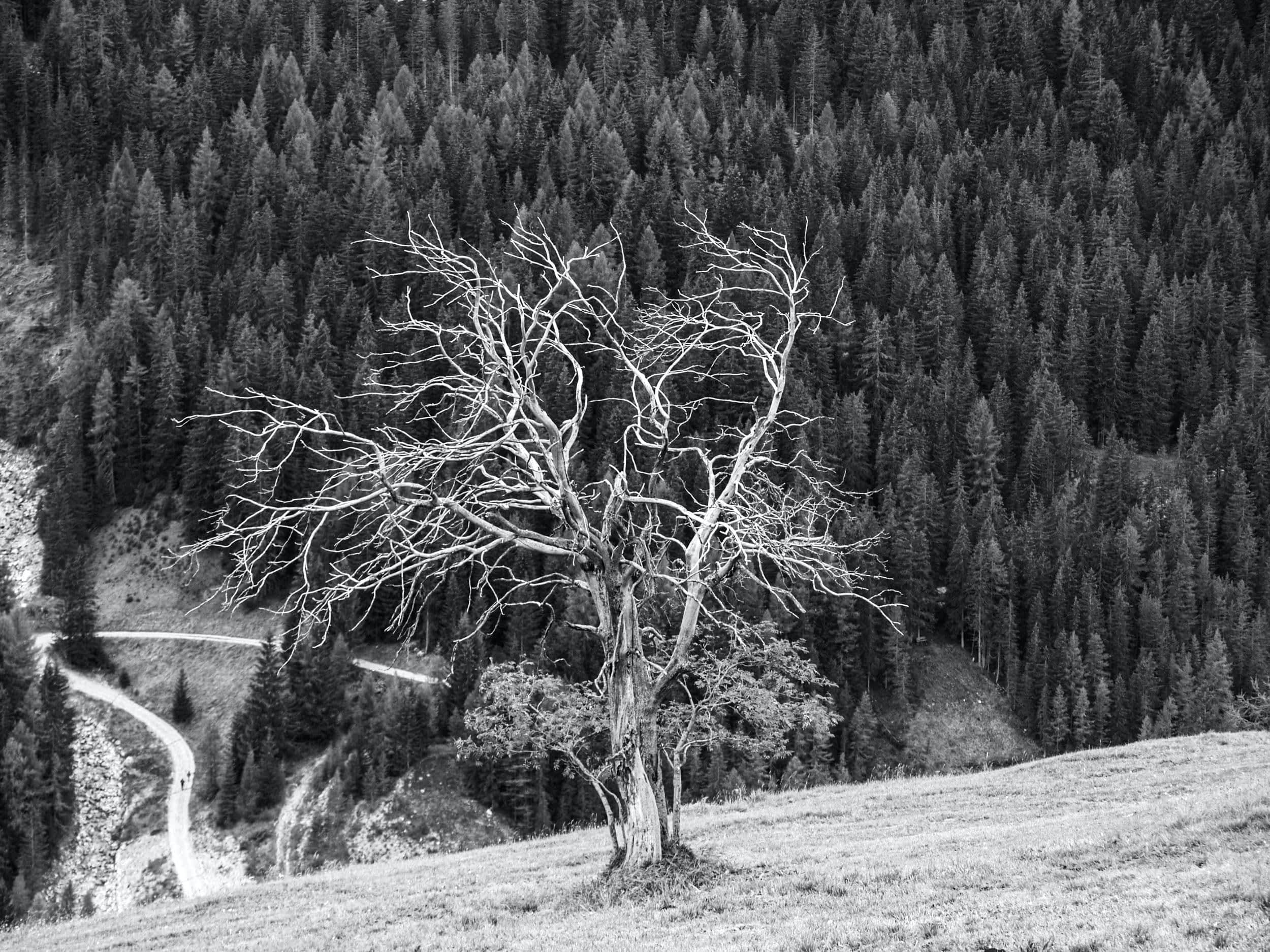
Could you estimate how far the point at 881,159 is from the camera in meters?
178

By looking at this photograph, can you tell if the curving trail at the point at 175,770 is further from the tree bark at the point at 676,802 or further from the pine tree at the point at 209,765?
the tree bark at the point at 676,802

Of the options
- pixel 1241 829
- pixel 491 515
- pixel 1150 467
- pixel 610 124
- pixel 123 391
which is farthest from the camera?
pixel 610 124

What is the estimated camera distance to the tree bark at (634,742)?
18797 millimetres

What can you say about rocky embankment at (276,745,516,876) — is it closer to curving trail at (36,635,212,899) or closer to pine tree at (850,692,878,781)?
curving trail at (36,635,212,899)

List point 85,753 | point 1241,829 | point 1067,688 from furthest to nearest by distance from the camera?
point 1067,688 < point 85,753 < point 1241,829

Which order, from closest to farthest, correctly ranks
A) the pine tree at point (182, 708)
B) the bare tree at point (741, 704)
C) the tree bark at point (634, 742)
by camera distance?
the tree bark at point (634, 742) < the bare tree at point (741, 704) < the pine tree at point (182, 708)

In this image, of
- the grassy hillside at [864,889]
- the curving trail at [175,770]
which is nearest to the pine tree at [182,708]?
the curving trail at [175,770]

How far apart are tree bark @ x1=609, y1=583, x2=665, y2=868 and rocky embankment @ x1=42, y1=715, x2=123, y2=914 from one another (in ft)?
187

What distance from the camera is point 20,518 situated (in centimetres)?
11462

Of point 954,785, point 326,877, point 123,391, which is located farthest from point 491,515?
point 123,391

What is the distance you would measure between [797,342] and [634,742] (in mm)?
114188

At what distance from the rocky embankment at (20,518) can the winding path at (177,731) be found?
987 centimetres

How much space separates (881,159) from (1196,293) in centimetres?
4767

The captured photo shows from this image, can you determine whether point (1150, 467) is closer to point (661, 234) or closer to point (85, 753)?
point (661, 234)
